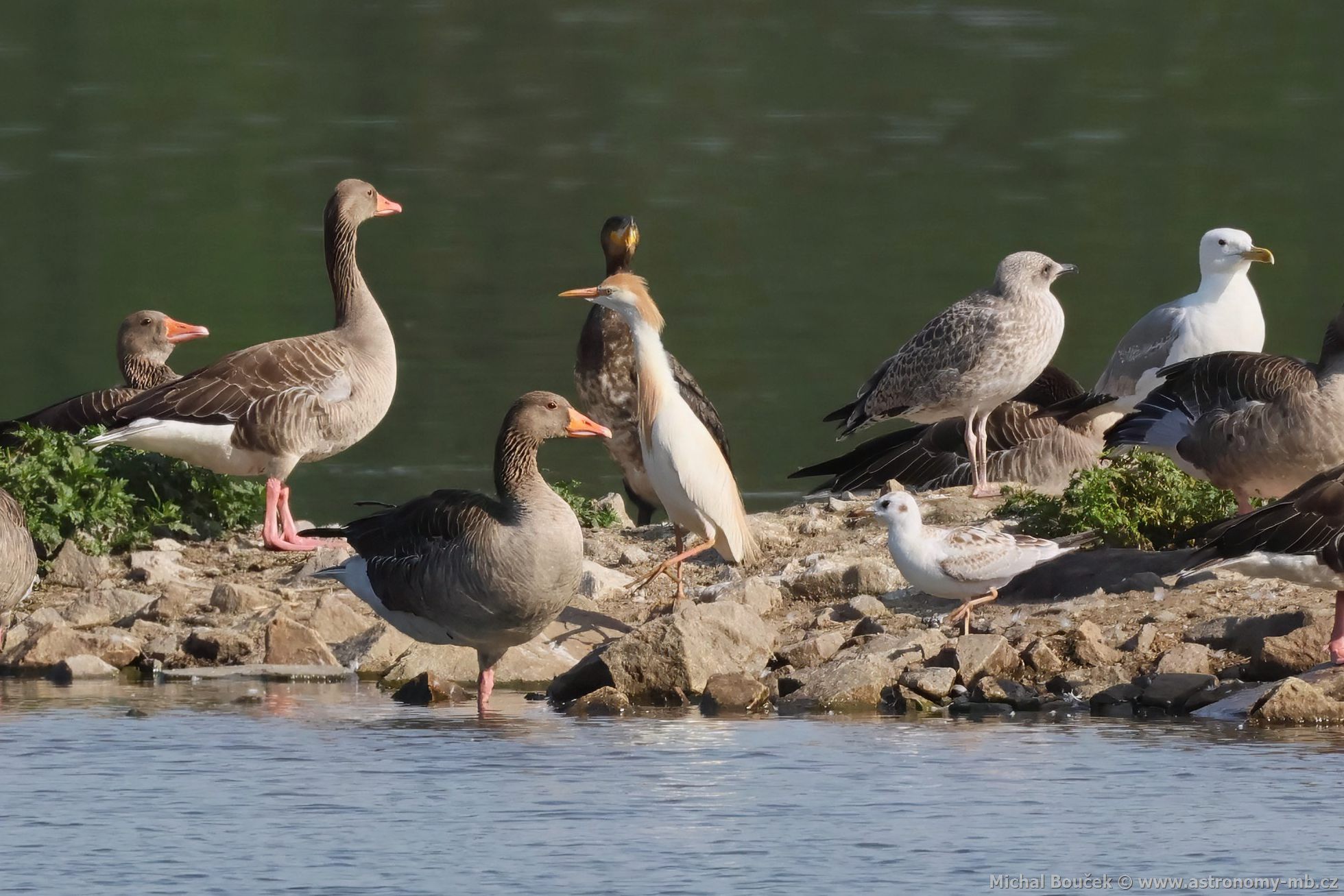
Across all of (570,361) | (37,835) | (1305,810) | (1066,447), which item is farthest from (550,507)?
(570,361)

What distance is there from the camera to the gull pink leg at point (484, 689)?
37.1 feet

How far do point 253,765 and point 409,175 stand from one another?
3310cm

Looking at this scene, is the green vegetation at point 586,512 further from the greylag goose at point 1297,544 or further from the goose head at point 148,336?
the greylag goose at point 1297,544

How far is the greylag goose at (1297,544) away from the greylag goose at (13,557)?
6512 millimetres

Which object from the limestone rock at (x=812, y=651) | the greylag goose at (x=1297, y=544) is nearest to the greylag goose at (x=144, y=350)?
the limestone rock at (x=812, y=651)

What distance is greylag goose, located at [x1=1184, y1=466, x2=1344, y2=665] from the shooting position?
10.6 m

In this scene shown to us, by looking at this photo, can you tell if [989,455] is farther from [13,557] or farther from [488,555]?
[13,557]

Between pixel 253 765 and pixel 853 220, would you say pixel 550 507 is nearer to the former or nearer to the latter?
pixel 253 765

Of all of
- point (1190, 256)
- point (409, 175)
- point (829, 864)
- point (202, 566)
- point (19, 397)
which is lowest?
point (829, 864)

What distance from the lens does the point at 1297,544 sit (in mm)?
10602

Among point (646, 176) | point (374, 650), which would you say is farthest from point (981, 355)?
point (646, 176)

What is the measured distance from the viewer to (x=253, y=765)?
994cm

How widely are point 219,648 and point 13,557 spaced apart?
1299 mm

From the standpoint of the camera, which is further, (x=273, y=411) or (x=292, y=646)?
(x=273, y=411)
